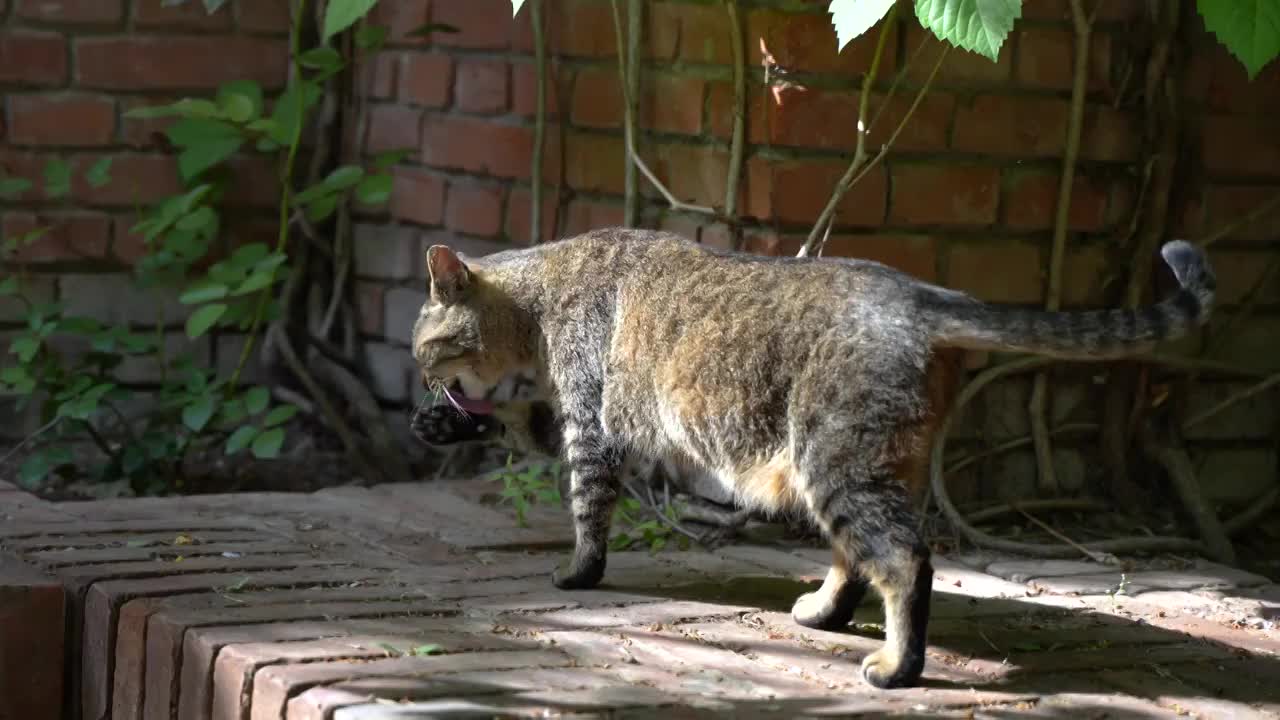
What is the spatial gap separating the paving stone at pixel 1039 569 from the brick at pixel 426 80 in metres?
2.46

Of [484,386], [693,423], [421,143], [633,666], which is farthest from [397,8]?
[633,666]

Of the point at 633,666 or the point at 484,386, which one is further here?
the point at 484,386

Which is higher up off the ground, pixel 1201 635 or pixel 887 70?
pixel 887 70

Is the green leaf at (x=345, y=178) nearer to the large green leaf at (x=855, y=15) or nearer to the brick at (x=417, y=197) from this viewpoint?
the brick at (x=417, y=197)

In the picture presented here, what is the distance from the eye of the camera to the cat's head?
13.8ft

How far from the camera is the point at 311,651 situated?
311 centimetres

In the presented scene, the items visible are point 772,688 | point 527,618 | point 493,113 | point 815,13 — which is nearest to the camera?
point 772,688

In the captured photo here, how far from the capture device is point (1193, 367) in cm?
473

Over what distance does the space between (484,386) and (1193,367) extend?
2010mm

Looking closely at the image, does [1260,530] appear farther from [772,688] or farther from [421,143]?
[421,143]

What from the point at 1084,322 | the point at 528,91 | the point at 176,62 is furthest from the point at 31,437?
the point at 1084,322

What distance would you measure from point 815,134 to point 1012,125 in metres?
0.57

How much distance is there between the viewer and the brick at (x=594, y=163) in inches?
196

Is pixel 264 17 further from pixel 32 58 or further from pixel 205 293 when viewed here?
pixel 205 293
